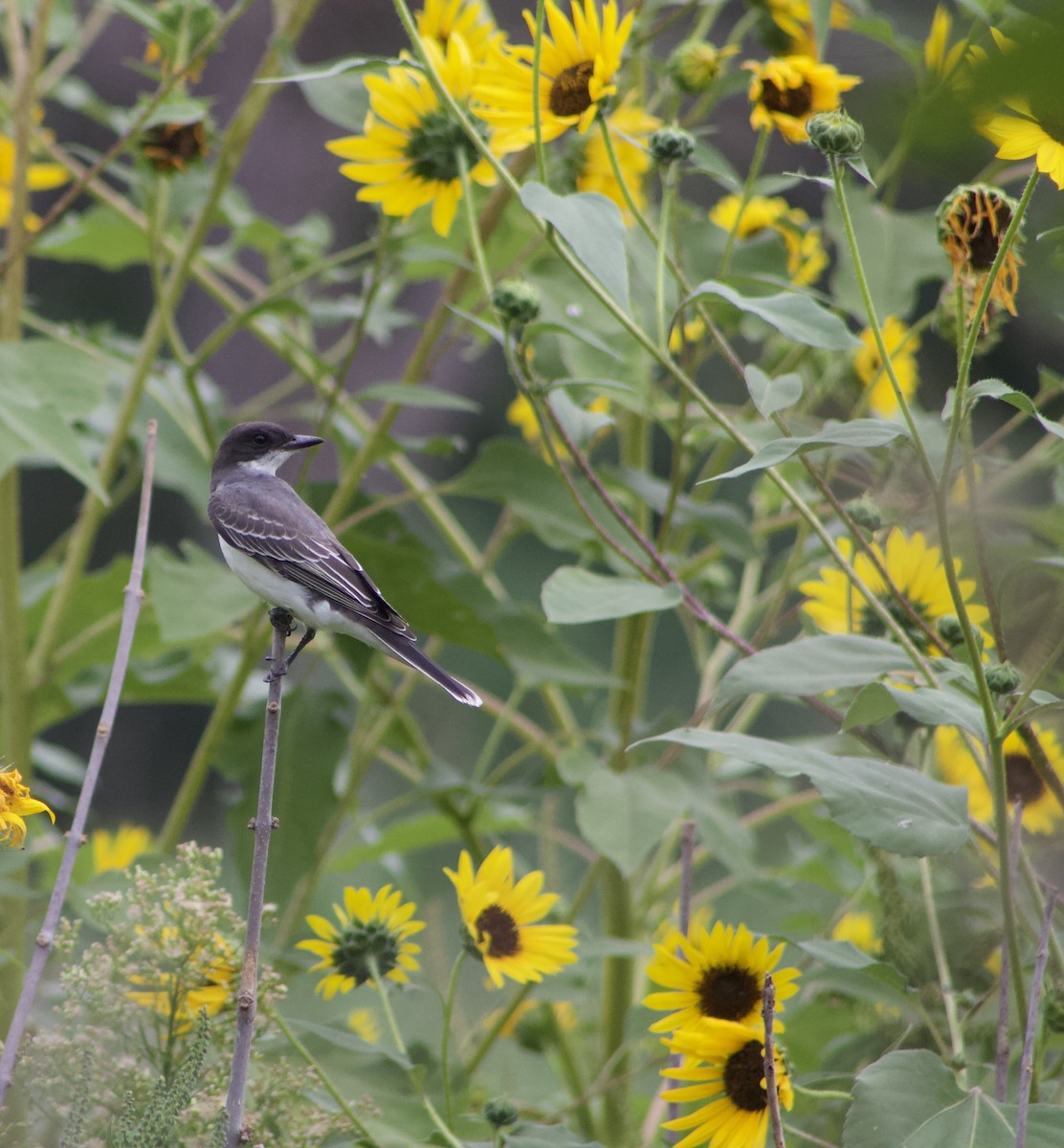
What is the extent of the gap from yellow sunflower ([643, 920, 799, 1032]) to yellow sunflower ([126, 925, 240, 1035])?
0.82 ft

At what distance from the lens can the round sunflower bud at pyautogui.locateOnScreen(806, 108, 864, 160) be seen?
0.73 meters

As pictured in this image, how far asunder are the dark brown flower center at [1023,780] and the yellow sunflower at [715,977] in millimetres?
309

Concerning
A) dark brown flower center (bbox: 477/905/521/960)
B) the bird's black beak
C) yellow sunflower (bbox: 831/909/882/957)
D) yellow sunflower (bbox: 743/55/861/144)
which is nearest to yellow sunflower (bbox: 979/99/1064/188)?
yellow sunflower (bbox: 743/55/861/144)

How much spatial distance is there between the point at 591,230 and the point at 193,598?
0.52 m

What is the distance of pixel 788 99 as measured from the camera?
1040mm

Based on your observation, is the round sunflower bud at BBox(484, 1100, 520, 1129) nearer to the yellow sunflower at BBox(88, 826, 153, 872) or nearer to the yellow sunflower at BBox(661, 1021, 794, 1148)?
the yellow sunflower at BBox(661, 1021, 794, 1148)

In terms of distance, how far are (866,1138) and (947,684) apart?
0.93ft

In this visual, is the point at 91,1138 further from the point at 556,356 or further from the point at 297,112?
the point at 297,112

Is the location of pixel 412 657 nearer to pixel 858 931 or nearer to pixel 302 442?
pixel 302 442

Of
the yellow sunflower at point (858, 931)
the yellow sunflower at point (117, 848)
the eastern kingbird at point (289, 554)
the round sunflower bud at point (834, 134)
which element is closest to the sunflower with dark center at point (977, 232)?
the round sunflower bud at point (834, 134)

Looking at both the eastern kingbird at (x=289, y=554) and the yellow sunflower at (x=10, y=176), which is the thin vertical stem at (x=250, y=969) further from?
the yellow sunflower at (x=10, y=176)

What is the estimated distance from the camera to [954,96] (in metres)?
0.21

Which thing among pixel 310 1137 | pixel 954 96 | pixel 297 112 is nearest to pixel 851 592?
pixel 310 1137

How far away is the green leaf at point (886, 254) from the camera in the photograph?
1107mm
